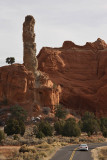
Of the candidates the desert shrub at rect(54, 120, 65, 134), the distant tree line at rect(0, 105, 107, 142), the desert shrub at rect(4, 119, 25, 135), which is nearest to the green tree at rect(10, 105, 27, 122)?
the distant tree line at rect(0, 105, 107, 142)

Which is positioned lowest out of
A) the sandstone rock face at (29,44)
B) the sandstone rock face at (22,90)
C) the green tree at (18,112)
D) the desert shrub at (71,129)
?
the desert shrub at (71,129)

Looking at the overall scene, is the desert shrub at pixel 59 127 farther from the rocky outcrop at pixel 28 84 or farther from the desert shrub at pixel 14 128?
the rocky outcrop at pixel 28 84

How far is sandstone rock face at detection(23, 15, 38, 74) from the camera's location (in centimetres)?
8481

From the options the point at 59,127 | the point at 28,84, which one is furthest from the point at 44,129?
the point at 28,84

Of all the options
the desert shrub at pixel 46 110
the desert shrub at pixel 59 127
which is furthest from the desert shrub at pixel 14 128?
the desert shrub at pixel 46 110

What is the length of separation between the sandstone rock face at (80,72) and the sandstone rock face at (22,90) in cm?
1529

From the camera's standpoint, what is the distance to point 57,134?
68.0m

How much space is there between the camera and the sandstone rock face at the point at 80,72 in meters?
98.2

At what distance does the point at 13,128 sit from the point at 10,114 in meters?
16.0

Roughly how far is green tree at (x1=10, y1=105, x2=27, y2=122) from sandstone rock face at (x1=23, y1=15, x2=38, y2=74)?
14084 millimetres

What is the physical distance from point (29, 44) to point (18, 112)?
71.4ft

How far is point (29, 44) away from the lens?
8550cm

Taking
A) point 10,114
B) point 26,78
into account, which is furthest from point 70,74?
point 10,114

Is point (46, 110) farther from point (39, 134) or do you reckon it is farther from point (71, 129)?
point (39, 134)
